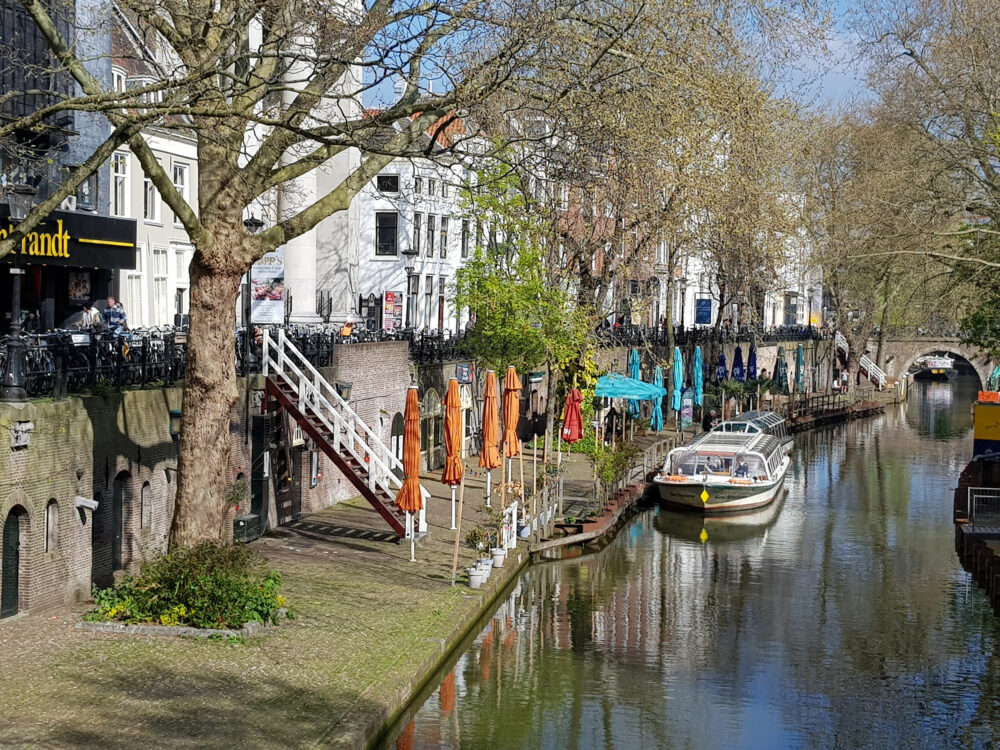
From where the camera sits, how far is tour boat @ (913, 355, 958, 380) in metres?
129

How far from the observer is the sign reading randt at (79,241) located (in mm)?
34656

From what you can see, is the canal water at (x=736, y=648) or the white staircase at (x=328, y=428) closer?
the canal water at (x=736, y=648)

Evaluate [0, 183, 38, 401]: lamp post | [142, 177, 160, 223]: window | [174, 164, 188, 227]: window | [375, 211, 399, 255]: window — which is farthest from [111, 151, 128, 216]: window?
[375, 211, 399, 255]: window

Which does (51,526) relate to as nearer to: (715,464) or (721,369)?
(715,464)

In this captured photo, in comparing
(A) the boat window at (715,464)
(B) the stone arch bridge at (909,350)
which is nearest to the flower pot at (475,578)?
(A) the boat window at (715,464)

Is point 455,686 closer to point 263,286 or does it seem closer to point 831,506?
point 263,286

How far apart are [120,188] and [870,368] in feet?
235

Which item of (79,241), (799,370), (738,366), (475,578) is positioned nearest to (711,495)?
(475,578)

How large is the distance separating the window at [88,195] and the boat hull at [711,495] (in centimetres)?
1860

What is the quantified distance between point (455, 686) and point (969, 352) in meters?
89.1

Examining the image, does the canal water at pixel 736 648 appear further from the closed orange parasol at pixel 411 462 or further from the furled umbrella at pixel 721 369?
the furled umbrella at pixel 721 369

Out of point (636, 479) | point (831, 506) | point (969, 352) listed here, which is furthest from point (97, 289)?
point (969, 352)

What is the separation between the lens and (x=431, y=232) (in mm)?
65562

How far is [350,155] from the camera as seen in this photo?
4559 cm
